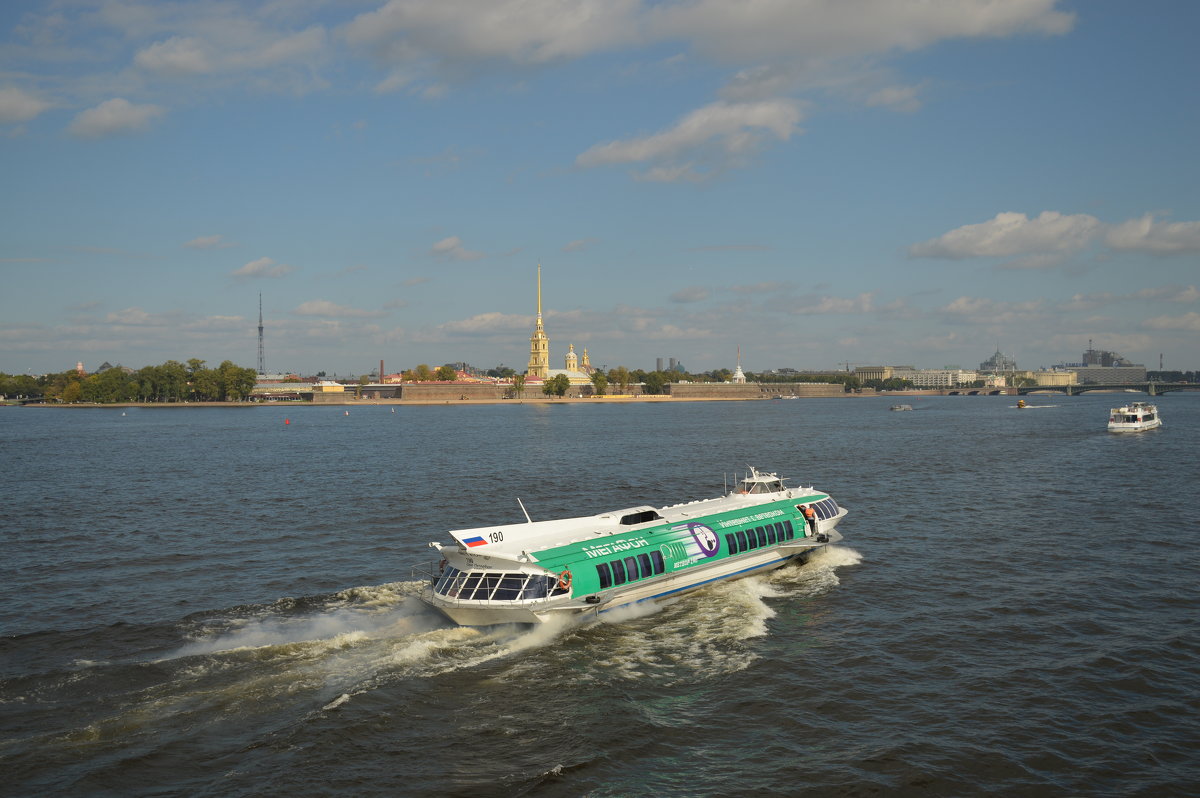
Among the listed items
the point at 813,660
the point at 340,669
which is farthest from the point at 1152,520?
the point at 340,669

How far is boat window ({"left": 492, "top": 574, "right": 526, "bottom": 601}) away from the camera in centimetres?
2258

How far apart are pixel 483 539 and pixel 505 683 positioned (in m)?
5.50

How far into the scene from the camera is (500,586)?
22.7m

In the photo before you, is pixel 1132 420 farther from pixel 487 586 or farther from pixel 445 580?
pixel 445 580

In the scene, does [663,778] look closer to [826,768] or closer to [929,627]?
[826,768]

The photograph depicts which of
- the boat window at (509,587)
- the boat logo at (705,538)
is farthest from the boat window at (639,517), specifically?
the boat window at (509,587)

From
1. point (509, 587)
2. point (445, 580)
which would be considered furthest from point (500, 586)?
point (445, 580)

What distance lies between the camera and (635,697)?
19562 mm

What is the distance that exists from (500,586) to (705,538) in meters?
8.89

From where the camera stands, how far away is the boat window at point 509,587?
22578 millimetres

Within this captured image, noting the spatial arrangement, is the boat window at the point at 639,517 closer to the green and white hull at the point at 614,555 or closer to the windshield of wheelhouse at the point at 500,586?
the green and white hull at the point at 614,555

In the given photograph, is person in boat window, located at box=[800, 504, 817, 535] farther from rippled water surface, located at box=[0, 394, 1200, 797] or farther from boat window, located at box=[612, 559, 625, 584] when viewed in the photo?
boat window, located at box=[612, 559, 625, 584]

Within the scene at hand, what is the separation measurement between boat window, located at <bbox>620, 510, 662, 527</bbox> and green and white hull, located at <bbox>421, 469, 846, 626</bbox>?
0.13 ft

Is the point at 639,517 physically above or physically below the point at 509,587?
above
